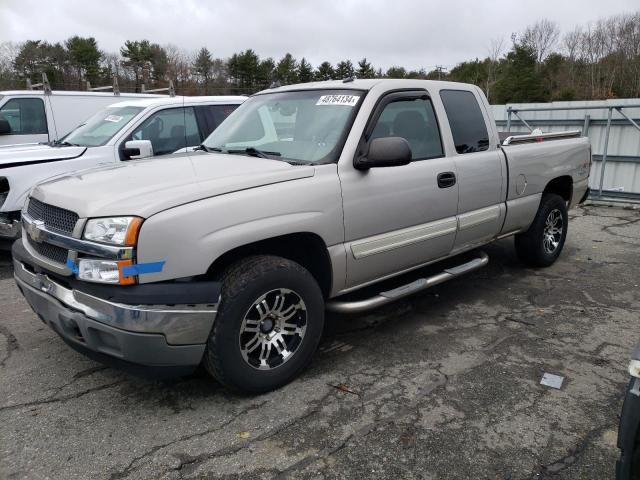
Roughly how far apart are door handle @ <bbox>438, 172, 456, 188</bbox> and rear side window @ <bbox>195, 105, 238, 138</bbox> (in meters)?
3.82

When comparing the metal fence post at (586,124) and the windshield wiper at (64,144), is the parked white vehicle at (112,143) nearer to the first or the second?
the windshield wiper at (64,144)

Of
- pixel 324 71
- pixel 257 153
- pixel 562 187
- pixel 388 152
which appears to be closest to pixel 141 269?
pixel 257 153

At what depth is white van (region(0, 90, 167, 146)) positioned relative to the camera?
801 cm

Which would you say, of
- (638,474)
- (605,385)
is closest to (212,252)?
(638,474)

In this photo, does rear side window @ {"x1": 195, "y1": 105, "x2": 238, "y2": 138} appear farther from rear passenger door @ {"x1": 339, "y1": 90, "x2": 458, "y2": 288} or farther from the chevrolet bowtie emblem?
the chevrolet bowtie emblem

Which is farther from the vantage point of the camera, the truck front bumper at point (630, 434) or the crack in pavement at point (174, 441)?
the crack in pavement at point (174, 441)

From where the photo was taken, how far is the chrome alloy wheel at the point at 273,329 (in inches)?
118

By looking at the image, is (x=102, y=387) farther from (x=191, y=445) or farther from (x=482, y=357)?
(x=482, y=357)

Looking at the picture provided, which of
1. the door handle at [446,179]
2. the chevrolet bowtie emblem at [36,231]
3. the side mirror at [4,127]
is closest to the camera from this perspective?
the chevrolet bowtie emblem at [36,231]

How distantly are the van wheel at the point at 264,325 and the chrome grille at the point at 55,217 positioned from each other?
0.90 m

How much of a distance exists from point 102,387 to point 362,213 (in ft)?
6.62

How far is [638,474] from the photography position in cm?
177

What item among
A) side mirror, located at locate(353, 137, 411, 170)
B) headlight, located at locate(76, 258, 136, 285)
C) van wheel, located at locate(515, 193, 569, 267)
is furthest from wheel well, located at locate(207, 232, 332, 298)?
van wheel, located at locate(515, 193, 569, 267)

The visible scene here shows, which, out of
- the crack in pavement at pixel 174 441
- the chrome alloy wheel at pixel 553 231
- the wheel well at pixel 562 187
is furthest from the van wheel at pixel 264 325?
the wheel well at pixel 562 187
